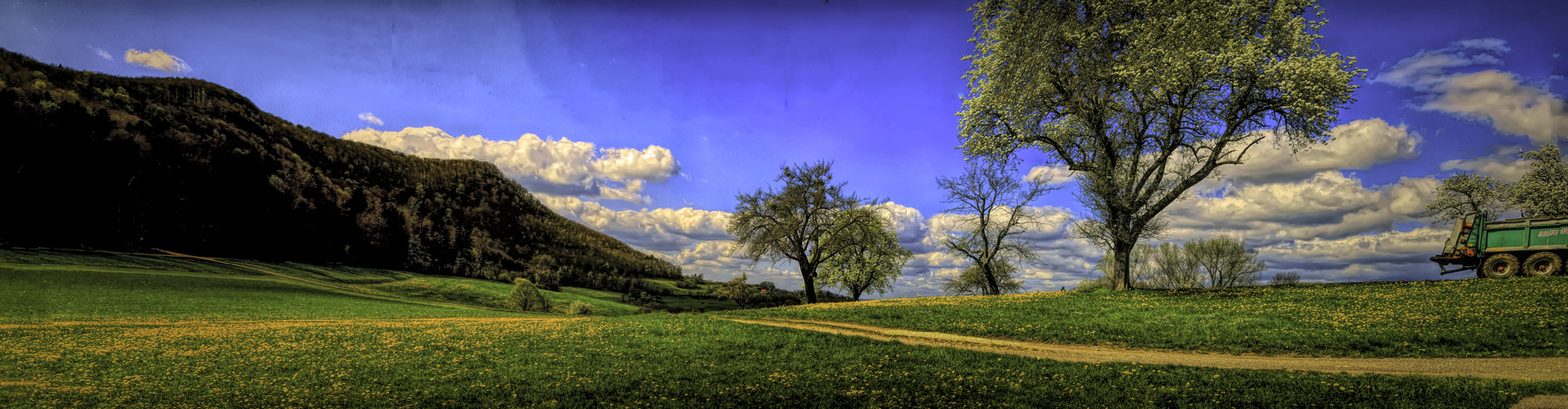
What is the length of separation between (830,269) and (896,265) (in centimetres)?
578

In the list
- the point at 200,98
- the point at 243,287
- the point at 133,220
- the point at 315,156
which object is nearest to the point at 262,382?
the point at 243,287

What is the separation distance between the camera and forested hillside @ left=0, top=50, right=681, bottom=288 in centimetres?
5144

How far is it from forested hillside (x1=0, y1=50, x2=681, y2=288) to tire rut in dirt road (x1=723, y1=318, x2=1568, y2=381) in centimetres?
6797

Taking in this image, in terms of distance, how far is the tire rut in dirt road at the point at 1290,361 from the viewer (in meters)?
13.0

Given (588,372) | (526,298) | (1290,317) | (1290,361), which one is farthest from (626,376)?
(526,298)

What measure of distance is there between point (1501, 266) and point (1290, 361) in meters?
25.6

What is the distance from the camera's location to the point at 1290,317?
19906 mm

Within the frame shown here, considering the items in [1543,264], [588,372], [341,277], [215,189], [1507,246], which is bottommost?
[341,277]

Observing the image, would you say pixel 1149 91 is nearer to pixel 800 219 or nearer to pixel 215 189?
pixel 800 219

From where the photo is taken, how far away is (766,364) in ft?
47.2

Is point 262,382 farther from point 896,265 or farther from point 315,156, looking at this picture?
point 315,156

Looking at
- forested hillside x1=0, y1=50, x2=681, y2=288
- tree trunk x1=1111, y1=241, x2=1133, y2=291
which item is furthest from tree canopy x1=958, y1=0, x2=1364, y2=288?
forested hillside x1=0, y1=50, x2=681, y2=288

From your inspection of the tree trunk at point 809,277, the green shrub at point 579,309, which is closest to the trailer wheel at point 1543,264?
the tree trunk at point 809,277

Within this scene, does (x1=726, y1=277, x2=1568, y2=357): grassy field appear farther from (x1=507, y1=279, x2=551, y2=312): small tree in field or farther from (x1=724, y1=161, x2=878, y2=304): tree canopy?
(x1=507, y1=279, x2=551, y2=312): small tree in field
